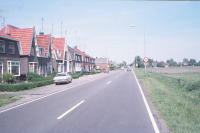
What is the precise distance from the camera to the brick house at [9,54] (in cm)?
1969

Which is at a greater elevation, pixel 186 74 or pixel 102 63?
pixel 102 63

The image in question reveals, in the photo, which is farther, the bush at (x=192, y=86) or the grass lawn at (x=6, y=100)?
the bush at (x=192, y=86)

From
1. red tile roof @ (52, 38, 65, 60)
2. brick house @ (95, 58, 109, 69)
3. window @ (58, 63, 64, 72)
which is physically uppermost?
red tile roof @ (52, 38, 65, 60)

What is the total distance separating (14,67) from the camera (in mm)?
21797

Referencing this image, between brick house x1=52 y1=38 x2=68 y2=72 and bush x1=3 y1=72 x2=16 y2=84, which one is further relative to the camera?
brick house x1=52 y1=38 x2=68 y2=72

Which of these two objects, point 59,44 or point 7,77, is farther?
point 59,44

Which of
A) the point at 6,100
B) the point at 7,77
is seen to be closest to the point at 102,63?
the point at 7,77

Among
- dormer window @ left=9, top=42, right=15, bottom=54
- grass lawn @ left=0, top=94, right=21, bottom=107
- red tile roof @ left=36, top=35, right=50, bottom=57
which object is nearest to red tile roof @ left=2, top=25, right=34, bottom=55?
dormer window @ left=9, top=42, right=15, bottom=54

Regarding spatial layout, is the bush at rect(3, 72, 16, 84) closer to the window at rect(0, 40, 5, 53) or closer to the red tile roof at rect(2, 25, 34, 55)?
the window at rect(0, 40, 5, 53)

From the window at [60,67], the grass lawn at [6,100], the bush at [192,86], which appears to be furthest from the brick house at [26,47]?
the bush at [192,86]

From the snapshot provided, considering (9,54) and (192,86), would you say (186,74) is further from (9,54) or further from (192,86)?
(9,54)

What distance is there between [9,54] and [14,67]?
1.97 m

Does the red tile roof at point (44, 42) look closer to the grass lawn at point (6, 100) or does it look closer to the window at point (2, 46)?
the window at point (2, 46)

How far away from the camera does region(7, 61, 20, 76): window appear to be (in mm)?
20812
